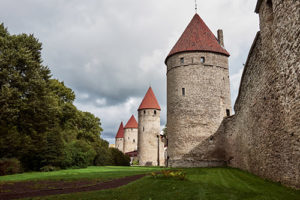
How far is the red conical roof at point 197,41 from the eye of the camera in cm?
2155

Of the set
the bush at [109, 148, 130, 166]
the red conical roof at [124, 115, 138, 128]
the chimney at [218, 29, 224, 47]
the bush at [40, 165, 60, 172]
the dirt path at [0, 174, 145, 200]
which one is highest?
the chimney at [218, 29, 224, 47]

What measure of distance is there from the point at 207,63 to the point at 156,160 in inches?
857

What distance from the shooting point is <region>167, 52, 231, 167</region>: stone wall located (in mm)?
19969

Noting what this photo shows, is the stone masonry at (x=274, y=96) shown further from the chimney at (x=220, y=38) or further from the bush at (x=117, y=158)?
the bush at (x=117, y=158)

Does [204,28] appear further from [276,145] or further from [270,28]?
[276,145]

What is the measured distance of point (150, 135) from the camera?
3903 centimetres

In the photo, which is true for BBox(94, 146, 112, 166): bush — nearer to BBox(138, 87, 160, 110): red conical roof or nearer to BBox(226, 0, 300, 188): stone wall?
BBox(138, 87, 160, 110): red conical roof

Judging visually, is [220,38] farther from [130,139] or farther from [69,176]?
[130,139]

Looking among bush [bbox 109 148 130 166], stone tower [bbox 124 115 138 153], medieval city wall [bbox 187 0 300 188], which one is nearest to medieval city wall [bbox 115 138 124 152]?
stone tower [bbox 124 115 138 153]

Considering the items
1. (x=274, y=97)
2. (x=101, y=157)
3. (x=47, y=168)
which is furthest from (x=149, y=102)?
(x=274, y=97)

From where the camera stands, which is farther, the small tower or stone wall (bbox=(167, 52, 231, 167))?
the small tower

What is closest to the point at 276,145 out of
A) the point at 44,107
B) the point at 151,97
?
the point at 44,107

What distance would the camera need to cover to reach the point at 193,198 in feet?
19.0

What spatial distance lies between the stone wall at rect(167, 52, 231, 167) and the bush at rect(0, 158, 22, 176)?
11445mm
